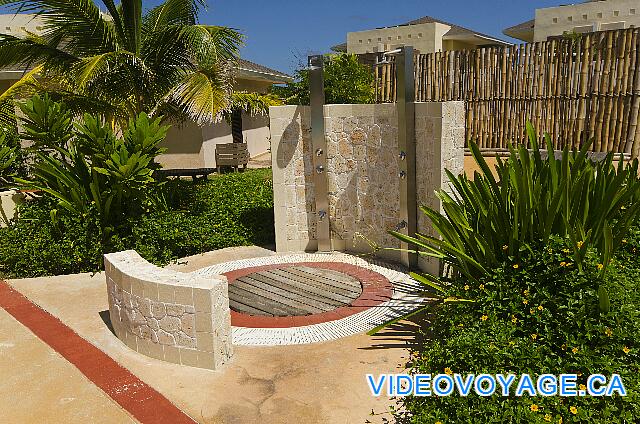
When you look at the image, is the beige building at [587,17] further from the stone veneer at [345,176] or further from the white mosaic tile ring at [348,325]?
the white mosaic tile ring at [348,325]

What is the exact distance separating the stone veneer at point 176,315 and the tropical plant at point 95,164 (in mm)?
2468

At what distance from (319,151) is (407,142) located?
60.2 inches

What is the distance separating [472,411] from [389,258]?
4.64m

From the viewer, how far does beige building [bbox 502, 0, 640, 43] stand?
21.4m

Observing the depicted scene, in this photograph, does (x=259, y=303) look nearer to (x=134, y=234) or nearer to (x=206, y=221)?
(x=134, y=234)

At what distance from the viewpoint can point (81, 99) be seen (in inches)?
337

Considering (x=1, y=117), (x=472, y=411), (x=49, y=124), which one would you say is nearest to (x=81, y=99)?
(x=49, y=124)

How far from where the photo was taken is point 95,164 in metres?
7.27

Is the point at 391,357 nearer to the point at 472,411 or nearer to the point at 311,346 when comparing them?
the point at 311,346

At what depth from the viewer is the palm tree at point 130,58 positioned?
824 centimetres

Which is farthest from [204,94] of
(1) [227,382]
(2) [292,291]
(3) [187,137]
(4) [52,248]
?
(3) [187,137]

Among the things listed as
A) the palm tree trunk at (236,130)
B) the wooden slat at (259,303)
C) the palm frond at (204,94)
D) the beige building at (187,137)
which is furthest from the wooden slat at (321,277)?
the palm tree trunk at (236,130)

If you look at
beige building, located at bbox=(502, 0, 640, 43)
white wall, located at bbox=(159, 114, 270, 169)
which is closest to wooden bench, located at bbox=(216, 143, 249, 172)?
white wall, located at bbox=(159, 114, 270, 169)

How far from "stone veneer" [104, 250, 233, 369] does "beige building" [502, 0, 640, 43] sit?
20236mm
